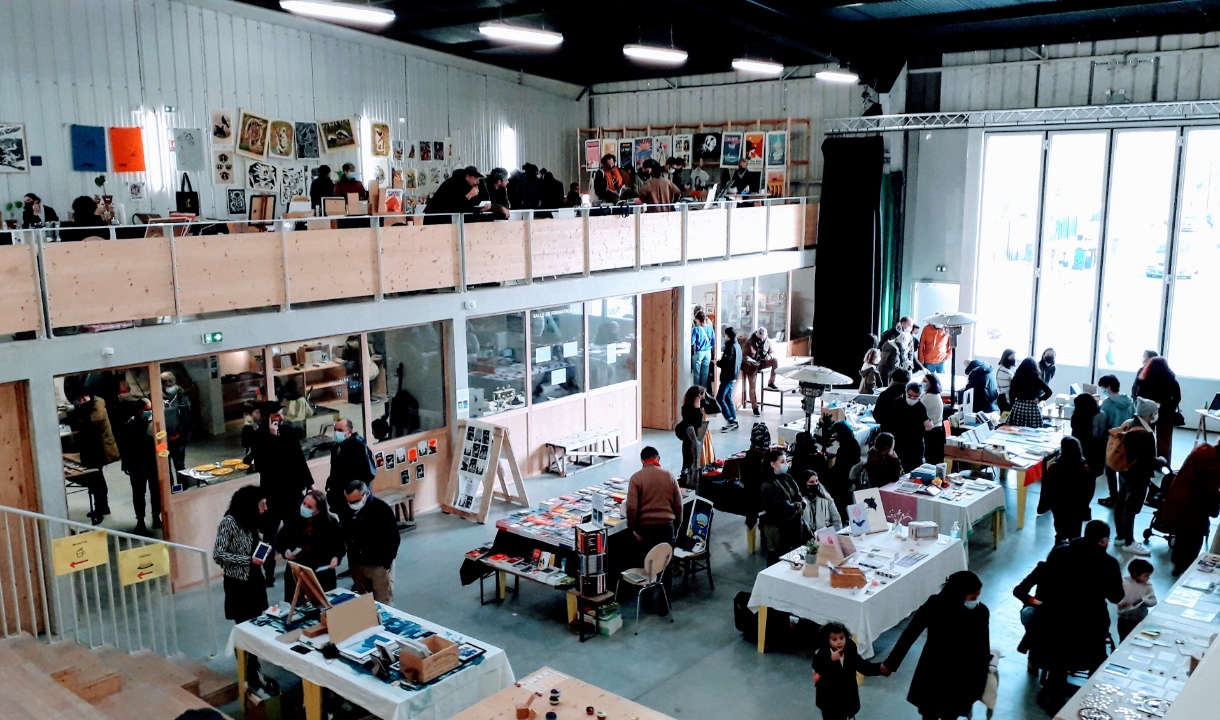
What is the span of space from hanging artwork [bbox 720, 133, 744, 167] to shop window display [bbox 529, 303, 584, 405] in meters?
7.40

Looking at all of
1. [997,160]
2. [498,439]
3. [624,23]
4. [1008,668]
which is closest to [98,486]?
[498,439]

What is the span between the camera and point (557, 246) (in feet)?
44.9

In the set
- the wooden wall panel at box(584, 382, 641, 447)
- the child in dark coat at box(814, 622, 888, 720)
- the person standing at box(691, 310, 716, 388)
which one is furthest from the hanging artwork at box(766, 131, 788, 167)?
the child in dark coat at box(814, 622, 888, 720)

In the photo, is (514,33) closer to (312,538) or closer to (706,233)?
(706,233)

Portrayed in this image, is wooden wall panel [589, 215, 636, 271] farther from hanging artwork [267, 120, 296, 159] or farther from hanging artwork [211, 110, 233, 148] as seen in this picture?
hanging artwork [211, 110, 233, 148]

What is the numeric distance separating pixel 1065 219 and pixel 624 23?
8.93m

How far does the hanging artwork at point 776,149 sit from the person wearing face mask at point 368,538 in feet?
45.9

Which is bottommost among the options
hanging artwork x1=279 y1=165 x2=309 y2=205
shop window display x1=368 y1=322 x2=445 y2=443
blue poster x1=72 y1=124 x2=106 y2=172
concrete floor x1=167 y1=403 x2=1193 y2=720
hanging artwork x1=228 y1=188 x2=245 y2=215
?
concrete floor x1=167 y1=403 x2=1193 y2=720

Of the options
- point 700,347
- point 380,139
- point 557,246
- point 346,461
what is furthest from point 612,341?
point 346,461

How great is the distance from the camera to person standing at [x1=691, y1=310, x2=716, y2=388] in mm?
17047

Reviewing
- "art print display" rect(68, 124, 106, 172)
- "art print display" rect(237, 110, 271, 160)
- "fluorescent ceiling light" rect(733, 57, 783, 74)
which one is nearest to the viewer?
"art print display" rect(68, 124, 106, 172)

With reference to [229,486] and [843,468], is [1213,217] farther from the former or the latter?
[229,486]

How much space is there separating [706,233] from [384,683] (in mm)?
11380

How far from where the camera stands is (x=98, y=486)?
11.0 m
